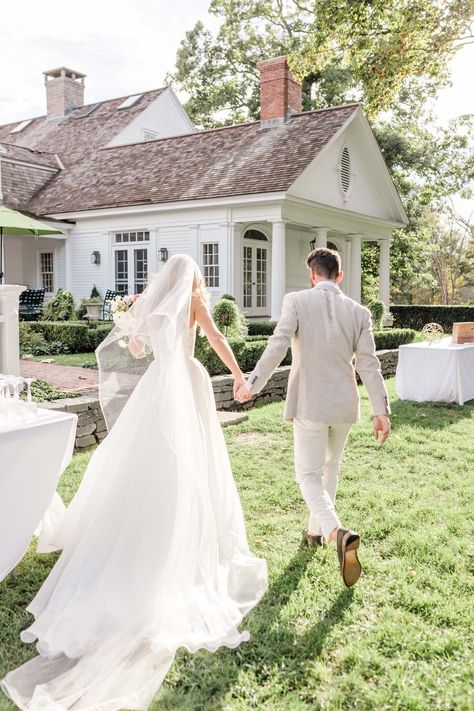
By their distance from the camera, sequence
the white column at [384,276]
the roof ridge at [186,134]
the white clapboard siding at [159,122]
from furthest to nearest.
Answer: the white clapboard siding at [159,122] < the white column at [384,276] < the roof ridge at [186,134]

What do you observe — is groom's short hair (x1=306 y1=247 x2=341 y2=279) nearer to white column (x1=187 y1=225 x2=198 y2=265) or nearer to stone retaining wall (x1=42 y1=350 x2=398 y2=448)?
stone retaining wall (x1=42 y1=350 x2=398 y2=448)

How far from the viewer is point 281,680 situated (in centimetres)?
288

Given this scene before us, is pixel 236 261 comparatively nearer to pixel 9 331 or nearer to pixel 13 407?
pixel 9 331

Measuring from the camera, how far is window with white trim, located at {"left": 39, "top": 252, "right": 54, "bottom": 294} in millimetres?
22000

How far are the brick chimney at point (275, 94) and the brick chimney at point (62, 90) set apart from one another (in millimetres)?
13270

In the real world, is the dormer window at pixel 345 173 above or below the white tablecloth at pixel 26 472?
above

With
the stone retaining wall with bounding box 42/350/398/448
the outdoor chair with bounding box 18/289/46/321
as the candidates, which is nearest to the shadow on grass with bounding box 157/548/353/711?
the stone retaining wall with bounding box 42/350/398/448

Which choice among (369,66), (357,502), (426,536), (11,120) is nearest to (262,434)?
(357,502)

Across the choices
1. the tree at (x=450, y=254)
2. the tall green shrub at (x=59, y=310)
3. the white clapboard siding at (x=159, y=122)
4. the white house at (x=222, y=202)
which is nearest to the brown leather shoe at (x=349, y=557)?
the white house at (x=222, y=202)

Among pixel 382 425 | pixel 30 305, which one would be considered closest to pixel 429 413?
pixel 382 425

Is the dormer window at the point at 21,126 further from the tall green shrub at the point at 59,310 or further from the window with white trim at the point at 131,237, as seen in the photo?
the tall green shrub at the point at 59,310

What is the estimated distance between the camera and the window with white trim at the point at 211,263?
18.7 metres

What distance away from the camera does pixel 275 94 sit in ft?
64.7

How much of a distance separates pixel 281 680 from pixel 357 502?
2.51 meters
